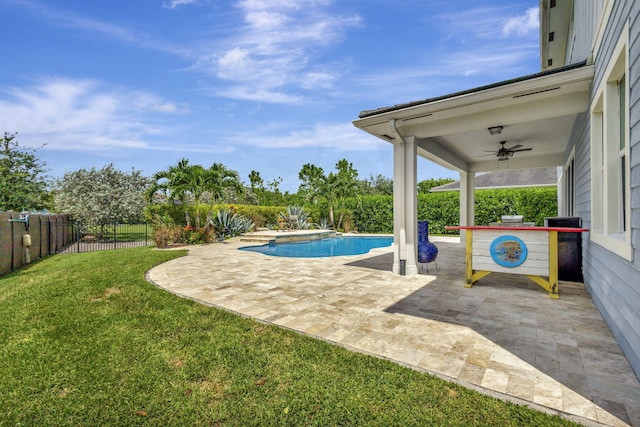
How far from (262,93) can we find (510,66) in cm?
1340

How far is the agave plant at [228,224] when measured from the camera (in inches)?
629

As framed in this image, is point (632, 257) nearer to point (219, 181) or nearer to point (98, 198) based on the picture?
point (219, 181)

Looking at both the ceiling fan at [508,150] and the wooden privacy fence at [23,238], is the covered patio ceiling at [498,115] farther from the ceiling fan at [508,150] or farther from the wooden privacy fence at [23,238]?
the wooden privacy fence at [23,238]

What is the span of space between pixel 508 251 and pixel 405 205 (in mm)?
2220

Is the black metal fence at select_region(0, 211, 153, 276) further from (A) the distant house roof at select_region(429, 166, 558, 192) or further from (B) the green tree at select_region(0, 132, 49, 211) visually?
(A) the distant house roof at select_region(429, 166, 558, 192)

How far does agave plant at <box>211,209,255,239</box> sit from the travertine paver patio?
29.1 feet

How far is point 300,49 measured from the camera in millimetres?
12359

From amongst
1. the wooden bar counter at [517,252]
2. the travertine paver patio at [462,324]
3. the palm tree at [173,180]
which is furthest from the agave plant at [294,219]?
the wooden bar counter at [517,252]

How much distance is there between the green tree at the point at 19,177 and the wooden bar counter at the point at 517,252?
20.5 meters

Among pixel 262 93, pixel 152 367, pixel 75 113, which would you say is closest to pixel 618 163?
pixel 152 367

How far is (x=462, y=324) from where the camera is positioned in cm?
368

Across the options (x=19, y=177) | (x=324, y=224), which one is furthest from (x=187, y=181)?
(x=19, y=177)

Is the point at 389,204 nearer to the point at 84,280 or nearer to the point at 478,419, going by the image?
the point at 84,280

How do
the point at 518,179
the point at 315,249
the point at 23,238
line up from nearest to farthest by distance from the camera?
the point at 23,238, the point at 315,249, the point at 518,179
